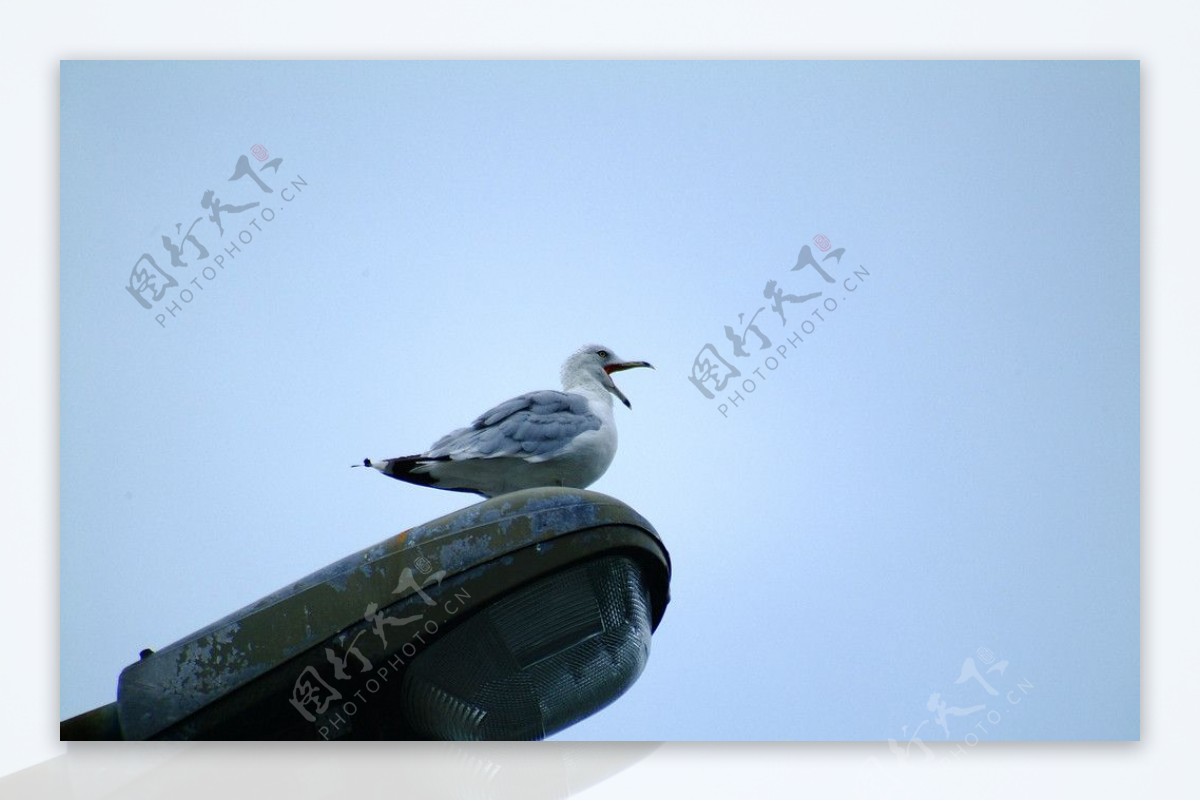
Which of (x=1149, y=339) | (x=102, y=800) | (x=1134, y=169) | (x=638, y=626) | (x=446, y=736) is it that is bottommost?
(x=102, y=800)

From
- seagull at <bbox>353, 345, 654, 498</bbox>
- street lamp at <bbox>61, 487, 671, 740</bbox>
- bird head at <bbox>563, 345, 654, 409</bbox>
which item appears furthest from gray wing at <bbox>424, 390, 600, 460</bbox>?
street lamp at <bbox>61, 487, 671, 740</bbox>

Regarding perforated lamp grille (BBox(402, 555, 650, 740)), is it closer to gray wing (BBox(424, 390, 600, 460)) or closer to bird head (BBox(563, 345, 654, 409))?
gray wing (BBox(424, 390, 600, 460))

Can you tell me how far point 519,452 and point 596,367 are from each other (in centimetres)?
43

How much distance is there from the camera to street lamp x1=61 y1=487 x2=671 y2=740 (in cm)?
179

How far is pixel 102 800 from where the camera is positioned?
3014 mm

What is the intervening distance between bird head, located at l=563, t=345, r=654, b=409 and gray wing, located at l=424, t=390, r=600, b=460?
20cm

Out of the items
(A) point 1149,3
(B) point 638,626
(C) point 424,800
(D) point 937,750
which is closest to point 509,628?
(B) point 638,626

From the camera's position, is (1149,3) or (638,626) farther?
(1149,3)

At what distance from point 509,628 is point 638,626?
222 mm

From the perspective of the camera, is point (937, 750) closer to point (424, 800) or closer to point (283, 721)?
point (424, 800)

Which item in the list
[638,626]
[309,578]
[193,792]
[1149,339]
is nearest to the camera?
[309,578]

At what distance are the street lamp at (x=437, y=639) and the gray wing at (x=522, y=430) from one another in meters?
0.78

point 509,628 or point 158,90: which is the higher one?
point 158,90

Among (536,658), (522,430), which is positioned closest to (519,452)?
(522,430)
